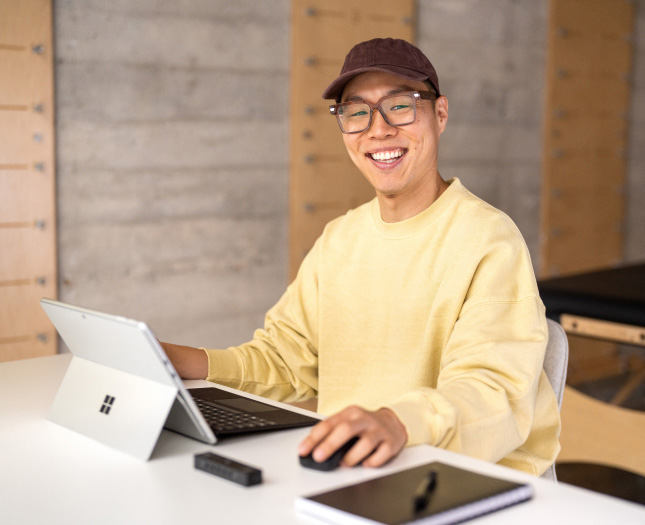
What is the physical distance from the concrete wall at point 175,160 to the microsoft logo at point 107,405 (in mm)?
1999

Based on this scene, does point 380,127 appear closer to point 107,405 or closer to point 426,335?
point 426,335

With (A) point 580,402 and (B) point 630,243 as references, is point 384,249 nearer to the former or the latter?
(A) point 580,402

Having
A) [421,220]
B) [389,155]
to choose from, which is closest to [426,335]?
[421,220]

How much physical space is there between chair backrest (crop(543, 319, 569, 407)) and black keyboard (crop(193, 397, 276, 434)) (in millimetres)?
523

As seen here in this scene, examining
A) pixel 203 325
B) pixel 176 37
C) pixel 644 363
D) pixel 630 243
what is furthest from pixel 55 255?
pixel 630 243

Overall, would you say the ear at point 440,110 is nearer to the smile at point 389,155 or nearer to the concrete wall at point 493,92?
the smile at point 389,155

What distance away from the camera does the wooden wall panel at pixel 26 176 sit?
2889 mm

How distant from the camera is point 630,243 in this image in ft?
17.1

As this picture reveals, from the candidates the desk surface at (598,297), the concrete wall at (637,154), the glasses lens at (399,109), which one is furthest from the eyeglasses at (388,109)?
the concrete wall at (637,154)

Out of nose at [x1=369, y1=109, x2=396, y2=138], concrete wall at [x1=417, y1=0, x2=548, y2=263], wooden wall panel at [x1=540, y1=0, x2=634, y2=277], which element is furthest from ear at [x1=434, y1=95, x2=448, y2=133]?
wooden wall panel at [x1=540, y1=0, x2=634, y2=277]

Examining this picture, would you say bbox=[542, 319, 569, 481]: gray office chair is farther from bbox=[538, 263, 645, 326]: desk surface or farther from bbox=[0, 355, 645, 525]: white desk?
bbox=[538, 263, 645, 326]: desk surface

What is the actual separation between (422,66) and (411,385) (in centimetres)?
57

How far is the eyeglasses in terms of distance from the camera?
61.2 inches

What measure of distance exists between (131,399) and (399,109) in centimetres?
75
